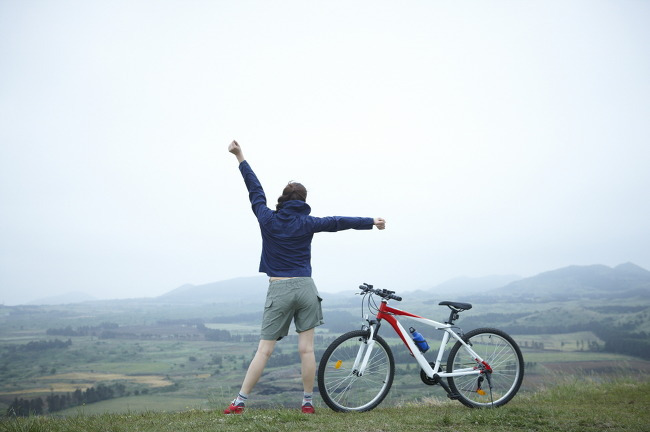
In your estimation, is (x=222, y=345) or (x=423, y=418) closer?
(x=423, y=418)

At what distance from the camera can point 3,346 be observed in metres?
173

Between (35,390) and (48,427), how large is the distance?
123646 millimetres

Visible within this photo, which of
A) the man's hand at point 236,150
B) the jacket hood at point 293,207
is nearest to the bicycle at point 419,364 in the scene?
the jacket hood at point 293,207

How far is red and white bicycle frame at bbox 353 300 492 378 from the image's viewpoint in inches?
235

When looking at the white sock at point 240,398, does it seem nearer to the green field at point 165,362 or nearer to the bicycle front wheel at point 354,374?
the bicycle front wheel at point 354,374

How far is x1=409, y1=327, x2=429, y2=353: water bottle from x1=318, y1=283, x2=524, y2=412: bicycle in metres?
0.05

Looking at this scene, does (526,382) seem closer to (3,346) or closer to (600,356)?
(600,356)

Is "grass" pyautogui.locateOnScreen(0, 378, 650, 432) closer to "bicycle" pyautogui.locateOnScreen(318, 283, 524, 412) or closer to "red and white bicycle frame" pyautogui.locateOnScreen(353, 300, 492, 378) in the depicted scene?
"bicycle" pyautogui.locateOnScreen(318, 283, 524, 412)

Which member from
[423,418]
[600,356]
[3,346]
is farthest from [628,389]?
[3,346]

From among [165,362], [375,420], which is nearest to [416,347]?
[375,420]

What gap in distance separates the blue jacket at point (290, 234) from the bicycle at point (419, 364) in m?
1.02

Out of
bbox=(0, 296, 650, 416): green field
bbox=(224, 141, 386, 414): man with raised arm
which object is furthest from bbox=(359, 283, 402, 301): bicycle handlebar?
bbox=(0, 296, 650, 416): green field

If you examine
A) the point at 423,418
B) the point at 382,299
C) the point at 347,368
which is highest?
the point at 382,299

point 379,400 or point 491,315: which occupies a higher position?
point 379,400
